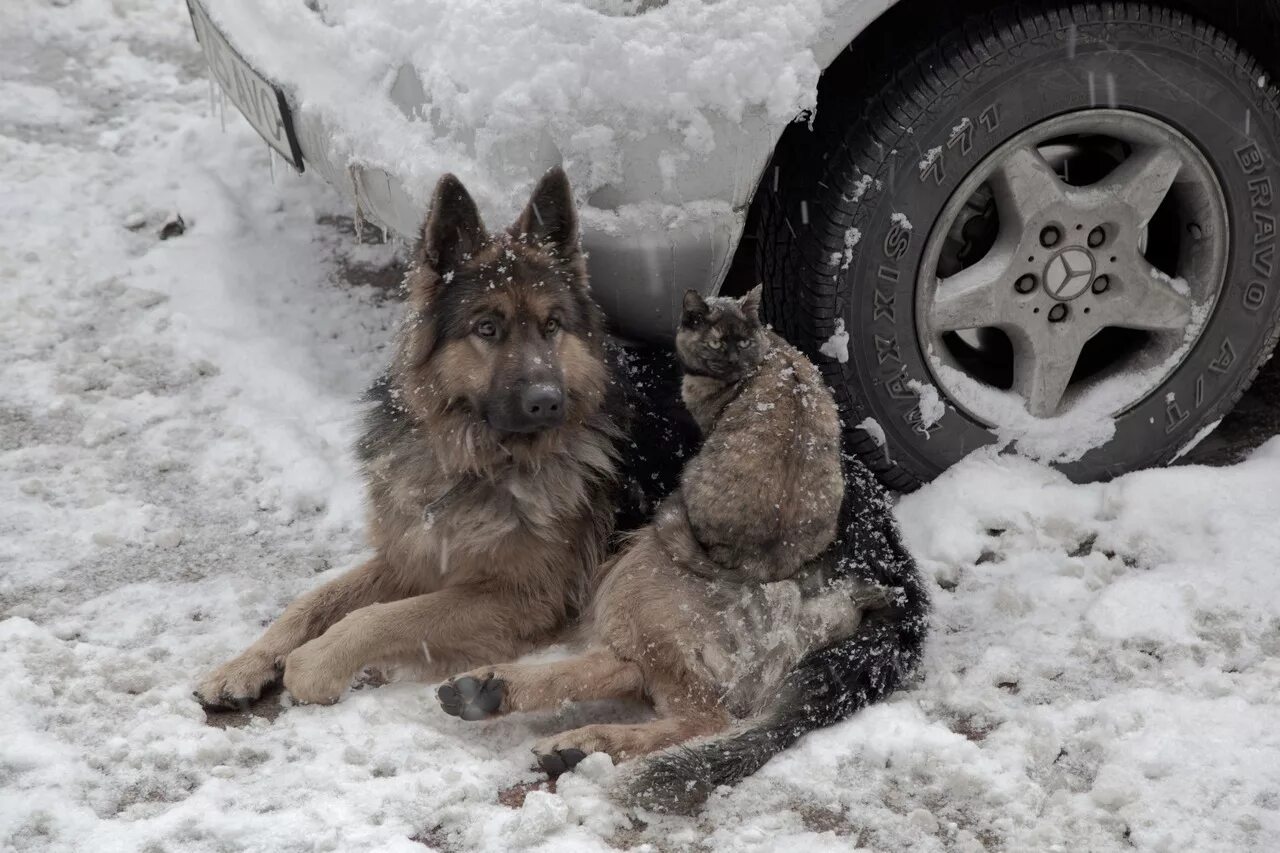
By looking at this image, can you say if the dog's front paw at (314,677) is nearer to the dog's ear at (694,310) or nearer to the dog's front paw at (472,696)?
the dog's front paw at (472,696)

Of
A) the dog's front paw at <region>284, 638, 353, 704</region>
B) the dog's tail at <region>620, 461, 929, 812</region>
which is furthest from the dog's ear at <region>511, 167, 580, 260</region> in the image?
the dog's front paw at <region>284, 638, 353, 704</region>

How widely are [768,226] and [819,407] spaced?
76 cm

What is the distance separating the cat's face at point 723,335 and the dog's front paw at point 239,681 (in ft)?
→ 5.25

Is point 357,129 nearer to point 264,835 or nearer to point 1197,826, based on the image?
point 264,835

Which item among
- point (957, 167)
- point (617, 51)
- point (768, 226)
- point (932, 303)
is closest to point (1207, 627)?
point (932, 303)

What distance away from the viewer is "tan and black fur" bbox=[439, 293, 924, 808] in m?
3.21

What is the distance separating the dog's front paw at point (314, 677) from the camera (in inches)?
129

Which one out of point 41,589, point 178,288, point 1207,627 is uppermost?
point 1207,627

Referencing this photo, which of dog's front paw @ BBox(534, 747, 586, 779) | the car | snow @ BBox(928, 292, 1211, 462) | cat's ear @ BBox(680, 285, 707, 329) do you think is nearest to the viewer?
dog's front paw @ BBox(534, 747, 586, 779)

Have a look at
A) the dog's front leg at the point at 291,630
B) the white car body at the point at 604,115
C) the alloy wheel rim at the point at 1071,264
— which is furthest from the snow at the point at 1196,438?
the dog's front leg at the point at 291,630

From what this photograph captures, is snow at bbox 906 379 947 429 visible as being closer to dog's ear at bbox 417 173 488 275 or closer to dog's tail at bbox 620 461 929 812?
dog's tail at bbox 620 461 929 812

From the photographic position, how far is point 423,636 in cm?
348

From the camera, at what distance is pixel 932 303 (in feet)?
12.5

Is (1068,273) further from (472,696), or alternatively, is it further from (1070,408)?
(472,696)
